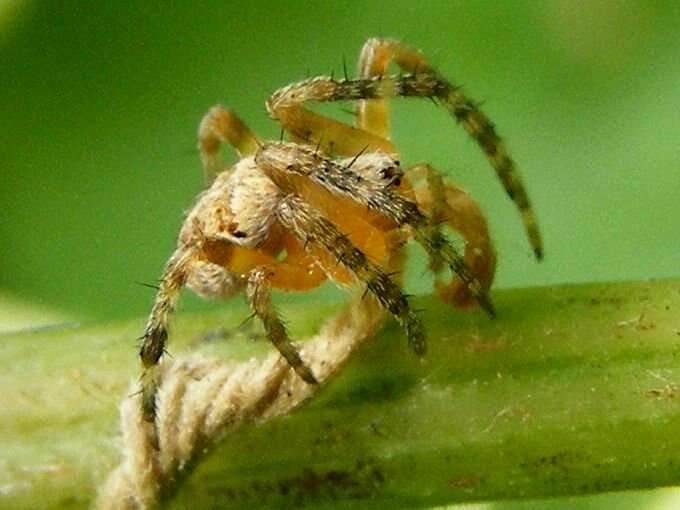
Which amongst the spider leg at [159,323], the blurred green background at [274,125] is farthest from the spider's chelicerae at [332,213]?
the blurred green background at [274,125]

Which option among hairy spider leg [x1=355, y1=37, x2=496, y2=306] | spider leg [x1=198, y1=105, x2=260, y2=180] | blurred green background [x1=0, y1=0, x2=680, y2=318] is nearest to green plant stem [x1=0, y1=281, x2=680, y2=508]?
hairy spider leg [x1=355, y1=37, x2=496, y2=306]

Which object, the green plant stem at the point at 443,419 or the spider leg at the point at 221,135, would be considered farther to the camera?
the spider leg at the point at 221,135

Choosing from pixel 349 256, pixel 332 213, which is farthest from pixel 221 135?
pixel 349 256

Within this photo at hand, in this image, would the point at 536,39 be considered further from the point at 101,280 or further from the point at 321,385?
the point at 321,385

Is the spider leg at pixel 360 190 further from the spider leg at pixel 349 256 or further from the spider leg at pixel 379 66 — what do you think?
the spider leg at pixel 379 66

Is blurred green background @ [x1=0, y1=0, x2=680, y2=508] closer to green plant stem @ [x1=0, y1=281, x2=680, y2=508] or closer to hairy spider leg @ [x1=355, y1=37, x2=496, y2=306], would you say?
hairy spider leg @ [x1=355, y1=37, x2=496, y2=306]

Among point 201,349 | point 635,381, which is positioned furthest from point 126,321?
point 635,381
